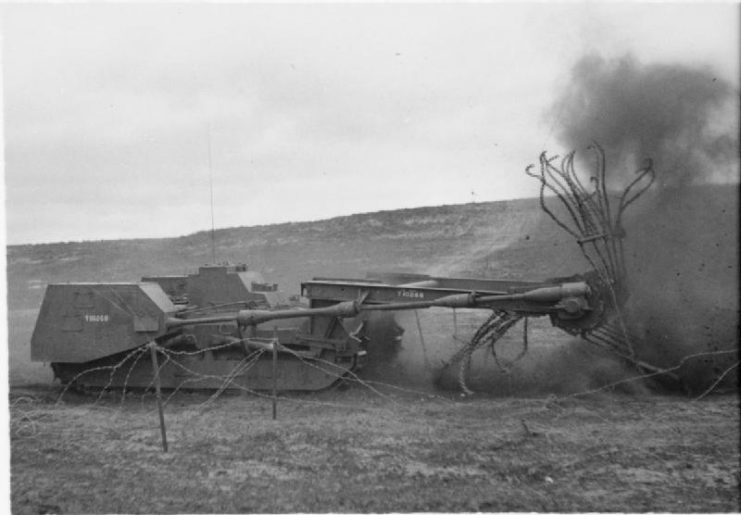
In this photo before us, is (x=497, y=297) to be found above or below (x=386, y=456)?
above

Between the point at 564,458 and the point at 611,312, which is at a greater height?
the point at 611,312

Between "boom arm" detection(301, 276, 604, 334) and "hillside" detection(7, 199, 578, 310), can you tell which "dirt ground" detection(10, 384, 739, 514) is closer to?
"boom arm" detection(301, 276, 604, 334)

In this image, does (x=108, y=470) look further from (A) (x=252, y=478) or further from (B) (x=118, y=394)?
(B) (x=118, y=394)

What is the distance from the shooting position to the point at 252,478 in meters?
6.42

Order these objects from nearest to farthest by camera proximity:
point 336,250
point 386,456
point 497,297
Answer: point 386,456
point 497,297
point 336,250

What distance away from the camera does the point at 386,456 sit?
6.98 m

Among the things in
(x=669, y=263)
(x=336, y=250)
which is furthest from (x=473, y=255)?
(x=669, y=263)

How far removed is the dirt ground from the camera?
5.85 m

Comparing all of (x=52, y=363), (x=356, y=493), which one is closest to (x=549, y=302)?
(x=356, y=493)

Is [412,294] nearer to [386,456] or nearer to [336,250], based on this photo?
[386,456]

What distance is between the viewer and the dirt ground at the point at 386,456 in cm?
585

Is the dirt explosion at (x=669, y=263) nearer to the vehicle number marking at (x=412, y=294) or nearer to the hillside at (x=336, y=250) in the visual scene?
the vehicle number marking at (x=412, y=294)

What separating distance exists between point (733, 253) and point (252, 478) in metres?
7.18

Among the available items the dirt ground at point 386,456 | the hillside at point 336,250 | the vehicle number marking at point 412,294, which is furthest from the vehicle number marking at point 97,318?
the hillside at point 336,250
